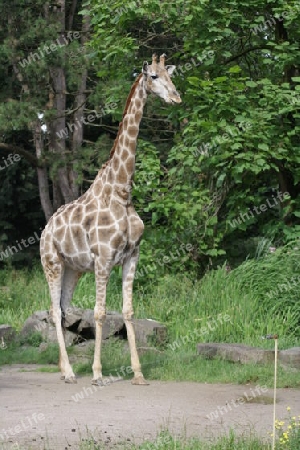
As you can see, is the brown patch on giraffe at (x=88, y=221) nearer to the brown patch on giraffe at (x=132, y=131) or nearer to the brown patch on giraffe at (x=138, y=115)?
the brown patch on giraffe at (x=132, y=131)

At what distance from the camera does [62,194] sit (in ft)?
69.5

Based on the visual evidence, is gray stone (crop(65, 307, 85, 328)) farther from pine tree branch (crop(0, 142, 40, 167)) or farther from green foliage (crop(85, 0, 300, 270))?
pine tree branch (crop(0, 142, 40, 167))

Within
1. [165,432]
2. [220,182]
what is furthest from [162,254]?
[165,432]

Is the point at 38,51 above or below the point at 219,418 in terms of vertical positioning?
above

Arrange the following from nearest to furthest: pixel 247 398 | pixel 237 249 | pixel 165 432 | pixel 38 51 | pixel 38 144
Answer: pixel 165 432, pixel 247 398, pixel 237 249, pixel 38 51, pixel 38 144

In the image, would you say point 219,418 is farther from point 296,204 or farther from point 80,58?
point 80,58

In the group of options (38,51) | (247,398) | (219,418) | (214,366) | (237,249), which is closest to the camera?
(219,418)

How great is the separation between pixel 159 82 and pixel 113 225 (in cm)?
175

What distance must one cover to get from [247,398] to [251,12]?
8.54 metres

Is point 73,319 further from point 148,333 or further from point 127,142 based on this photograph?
point 127,142

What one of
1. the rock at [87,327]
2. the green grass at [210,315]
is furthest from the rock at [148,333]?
the rock at [87,327]

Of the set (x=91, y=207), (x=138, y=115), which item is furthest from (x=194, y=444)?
(x=138, y=115)

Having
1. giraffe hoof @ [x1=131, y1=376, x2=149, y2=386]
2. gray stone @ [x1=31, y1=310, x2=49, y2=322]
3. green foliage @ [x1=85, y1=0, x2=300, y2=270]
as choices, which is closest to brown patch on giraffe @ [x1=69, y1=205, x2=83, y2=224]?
giraffe hoof @ [x1=131, y1=376, x2=149, y2=386]

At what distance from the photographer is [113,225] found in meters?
9.88
